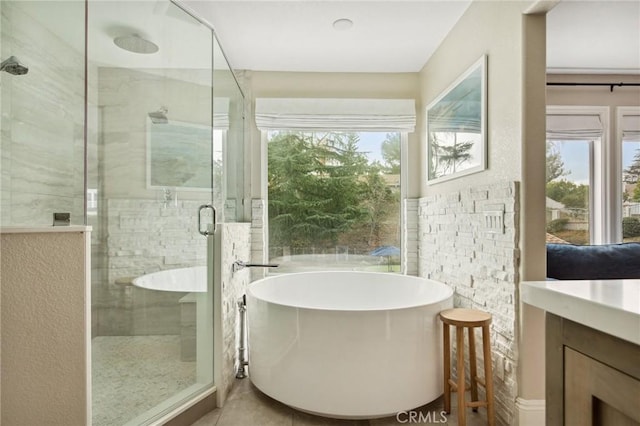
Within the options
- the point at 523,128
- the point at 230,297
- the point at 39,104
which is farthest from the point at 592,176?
the point at 39,104

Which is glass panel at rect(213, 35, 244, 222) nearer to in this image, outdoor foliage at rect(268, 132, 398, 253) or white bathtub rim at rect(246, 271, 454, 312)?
outdoor foliage at rect(268, 132, 398, 253)

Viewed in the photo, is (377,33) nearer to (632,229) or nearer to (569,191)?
(569,191)

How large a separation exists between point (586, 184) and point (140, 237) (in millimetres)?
3539

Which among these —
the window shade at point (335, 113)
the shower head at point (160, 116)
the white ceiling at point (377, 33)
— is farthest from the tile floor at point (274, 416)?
the white ceiling at point (377, 33)

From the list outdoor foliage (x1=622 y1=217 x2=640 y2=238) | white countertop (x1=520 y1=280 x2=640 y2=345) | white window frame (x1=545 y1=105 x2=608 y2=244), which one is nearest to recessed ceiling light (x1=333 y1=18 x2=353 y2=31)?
white window frame (x1=545 y1=105 x2=608 y2=244)

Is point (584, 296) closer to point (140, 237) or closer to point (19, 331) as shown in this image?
point (19, 331)

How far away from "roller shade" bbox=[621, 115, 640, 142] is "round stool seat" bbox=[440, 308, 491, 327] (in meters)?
2.46

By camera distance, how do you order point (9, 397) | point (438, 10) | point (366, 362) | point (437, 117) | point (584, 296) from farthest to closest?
point (437, 117) → point (438, 10) → point (366, 362) → point (9, 397) → point (584, 296)

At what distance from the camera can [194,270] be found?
1.92m

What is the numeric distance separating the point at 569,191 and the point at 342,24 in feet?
7.93

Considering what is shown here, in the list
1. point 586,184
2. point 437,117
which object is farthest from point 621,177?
point 437,117

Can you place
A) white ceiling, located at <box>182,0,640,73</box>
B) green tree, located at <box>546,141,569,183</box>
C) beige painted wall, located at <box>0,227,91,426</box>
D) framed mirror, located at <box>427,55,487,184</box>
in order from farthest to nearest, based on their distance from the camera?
green tree, located at <box>546,141,569,183</box> → white ceiling, located at <box>182,0,640,73</box> → framed mirror, located at <box>427,55,487,184</box> → beige painted wall, located at <box>0,227,91,426</box>

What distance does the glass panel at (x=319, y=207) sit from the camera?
3275 millimetres

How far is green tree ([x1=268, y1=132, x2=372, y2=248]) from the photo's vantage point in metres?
3.28
